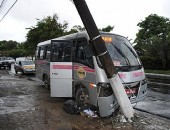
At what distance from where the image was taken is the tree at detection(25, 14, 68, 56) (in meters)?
38.4

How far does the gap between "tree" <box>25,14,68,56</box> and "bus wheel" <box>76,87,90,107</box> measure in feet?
93.2

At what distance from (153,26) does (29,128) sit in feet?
186

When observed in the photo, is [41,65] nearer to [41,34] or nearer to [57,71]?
[57,71]

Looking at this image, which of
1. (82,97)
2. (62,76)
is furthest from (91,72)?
(62,76)

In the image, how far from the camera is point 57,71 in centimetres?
1030

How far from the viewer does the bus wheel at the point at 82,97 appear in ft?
30.7

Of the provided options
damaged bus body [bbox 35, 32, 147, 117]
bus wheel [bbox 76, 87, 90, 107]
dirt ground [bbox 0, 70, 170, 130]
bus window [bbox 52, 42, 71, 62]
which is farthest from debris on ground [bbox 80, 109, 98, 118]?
bus window [bbox 52, 42, 71, 62]

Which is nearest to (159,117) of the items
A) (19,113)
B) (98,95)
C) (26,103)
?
(98,95)

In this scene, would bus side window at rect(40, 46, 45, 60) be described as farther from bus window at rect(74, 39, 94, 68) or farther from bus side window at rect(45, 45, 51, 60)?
bus window at rect(74, 39, 94, 68)

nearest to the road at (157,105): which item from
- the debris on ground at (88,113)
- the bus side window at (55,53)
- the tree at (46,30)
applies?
the debris on ground at (88,113)

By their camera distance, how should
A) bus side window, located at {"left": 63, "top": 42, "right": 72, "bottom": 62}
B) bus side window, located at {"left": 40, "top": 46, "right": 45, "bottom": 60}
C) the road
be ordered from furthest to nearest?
bus side window, located at {"left": 40, "top": 46, "right": 45, "bottom": 60}
bus side window, located at {"left": 63, "top": 42, "right": 72, "bottom": 62}
the road

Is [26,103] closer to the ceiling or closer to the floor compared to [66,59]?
closer to the floor

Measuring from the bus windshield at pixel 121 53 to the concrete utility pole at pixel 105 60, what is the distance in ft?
2.35

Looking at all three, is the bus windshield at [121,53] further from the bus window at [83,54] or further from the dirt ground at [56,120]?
the dirt ground at [56,120]
